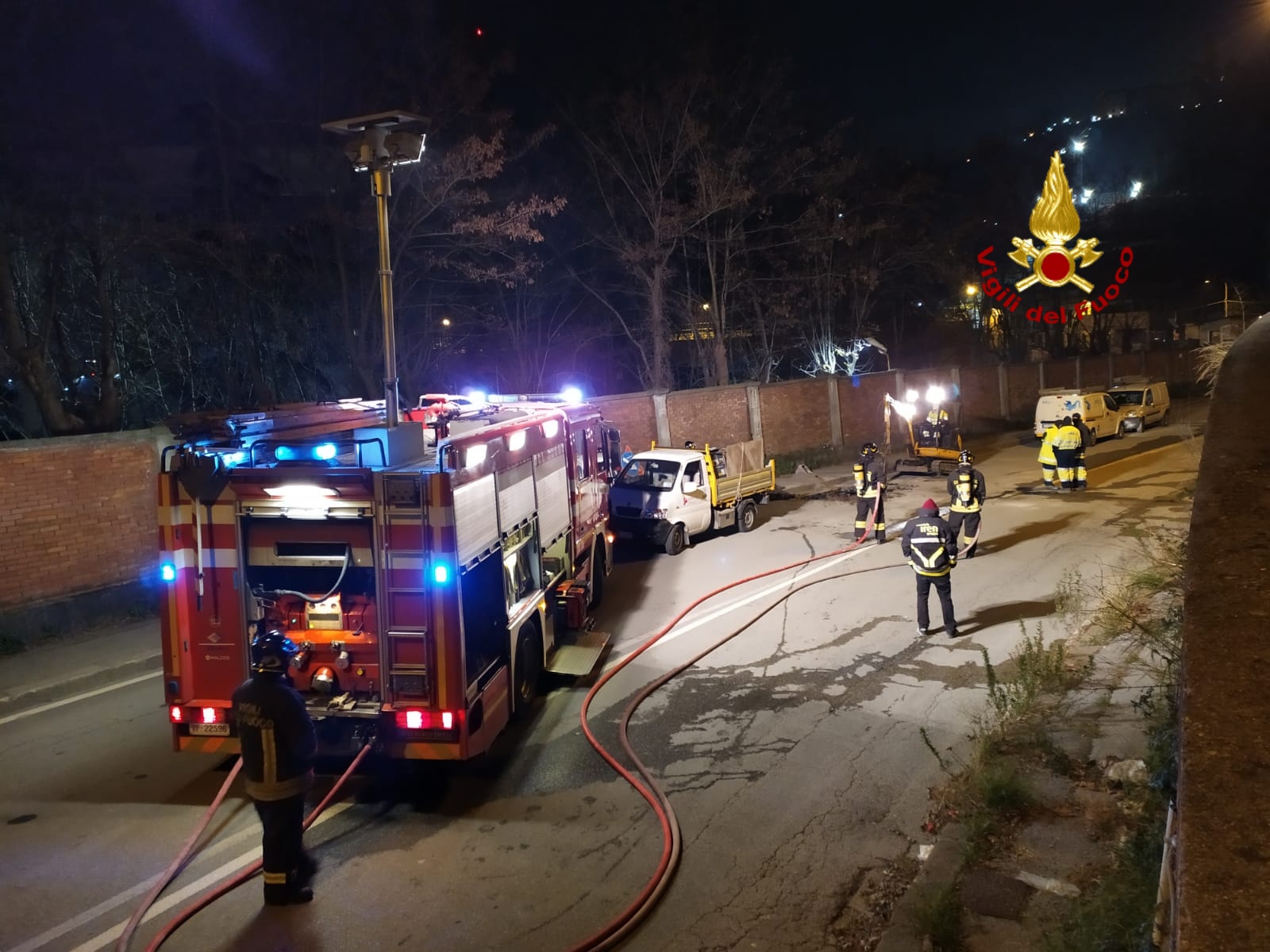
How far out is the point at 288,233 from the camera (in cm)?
1827

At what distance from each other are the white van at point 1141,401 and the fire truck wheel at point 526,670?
1034 inches

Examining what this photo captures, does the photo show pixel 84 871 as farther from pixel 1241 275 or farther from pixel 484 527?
pixel 1241 275

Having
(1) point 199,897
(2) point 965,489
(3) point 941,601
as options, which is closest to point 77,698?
(1) point 199,897

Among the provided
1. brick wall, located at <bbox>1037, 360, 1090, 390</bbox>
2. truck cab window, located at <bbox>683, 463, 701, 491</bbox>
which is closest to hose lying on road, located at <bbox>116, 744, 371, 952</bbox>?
truck cab window, located at <bbox>683, 463, 701, 491</bbox>

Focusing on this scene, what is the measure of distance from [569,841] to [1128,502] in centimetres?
1477

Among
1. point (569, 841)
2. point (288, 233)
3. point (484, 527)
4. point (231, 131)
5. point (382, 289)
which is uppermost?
point (231, 131)

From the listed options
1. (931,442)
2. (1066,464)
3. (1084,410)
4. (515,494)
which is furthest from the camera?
(1084,410)

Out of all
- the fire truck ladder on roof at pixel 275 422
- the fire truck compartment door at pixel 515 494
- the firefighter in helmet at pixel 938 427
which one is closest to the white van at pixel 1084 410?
the firefighter in helmet at pixel 938 427

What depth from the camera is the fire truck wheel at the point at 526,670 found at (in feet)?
24.8

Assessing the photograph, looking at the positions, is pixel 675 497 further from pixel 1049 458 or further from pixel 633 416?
pixel 1049 458

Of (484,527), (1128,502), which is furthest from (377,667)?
(1128,502)

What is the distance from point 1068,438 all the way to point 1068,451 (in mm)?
266

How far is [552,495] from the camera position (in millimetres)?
9188

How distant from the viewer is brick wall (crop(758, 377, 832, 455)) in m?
25.8
